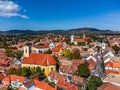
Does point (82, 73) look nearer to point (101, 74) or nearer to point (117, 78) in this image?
point (101, 74)

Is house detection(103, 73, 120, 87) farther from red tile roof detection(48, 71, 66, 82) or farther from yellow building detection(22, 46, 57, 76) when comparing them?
yellow building detection(22, 46, 57, 76)

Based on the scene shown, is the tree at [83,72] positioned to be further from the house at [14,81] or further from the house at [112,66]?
the house at [14,81]

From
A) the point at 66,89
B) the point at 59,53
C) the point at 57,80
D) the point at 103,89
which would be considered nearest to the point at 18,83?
the point at 57,80

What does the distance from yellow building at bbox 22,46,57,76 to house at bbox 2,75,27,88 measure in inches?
336

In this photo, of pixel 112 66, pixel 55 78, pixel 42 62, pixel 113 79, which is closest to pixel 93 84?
pixel 113 79

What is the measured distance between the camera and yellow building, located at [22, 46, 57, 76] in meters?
58.0

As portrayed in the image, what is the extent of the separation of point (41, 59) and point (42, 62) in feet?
3.81

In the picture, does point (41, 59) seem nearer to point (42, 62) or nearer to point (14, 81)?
point (42, 62)

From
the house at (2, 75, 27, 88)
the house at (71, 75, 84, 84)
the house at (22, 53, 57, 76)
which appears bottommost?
the house at (2, 75, 27, 88)

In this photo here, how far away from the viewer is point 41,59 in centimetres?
5984

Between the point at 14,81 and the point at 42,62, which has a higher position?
the point at 42,62

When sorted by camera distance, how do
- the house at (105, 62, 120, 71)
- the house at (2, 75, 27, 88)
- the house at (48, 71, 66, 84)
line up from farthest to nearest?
the house at (105, 62, 120, 71)
the house at (2, 75, 27, 88)
the house at (48, 71, 66, 84)

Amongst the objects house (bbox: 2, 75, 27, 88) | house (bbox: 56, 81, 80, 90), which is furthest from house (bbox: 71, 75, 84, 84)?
house (bbox: 2, 75, 27, 88)

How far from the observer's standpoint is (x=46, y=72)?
58000 millimetres
